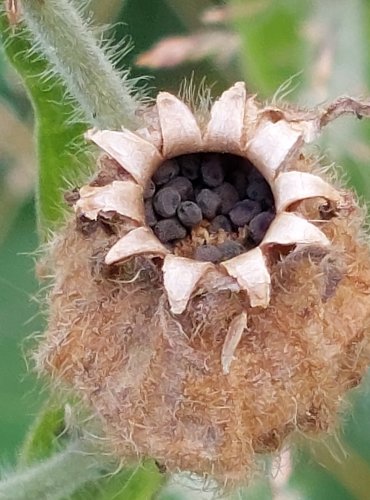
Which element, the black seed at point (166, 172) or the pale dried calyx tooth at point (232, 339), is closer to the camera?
the pale dried calyx tooth at point (232, 339)

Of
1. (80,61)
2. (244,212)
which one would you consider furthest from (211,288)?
(80,61)

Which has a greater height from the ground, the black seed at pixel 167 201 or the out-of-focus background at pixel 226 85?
the black seed at pixel 167 201

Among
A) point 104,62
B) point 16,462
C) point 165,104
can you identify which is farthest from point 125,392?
point 16,462

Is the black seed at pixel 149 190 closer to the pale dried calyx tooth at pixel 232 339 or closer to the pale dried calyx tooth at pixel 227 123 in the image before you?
the pale dried calyx tooth at pixel 227 123

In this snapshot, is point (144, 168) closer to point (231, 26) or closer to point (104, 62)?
point (104, 62)

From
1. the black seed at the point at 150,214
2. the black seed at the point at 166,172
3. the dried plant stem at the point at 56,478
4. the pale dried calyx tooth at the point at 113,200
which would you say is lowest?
the dried plant stem at the point at 56,478

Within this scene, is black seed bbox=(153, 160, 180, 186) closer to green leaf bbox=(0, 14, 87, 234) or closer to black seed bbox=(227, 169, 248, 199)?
black seed bbox=(227, 169, 248, 199)

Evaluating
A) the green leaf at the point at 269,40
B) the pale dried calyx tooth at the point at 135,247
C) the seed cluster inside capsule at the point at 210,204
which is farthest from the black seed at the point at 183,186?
the green leaf at the point at 269,40
